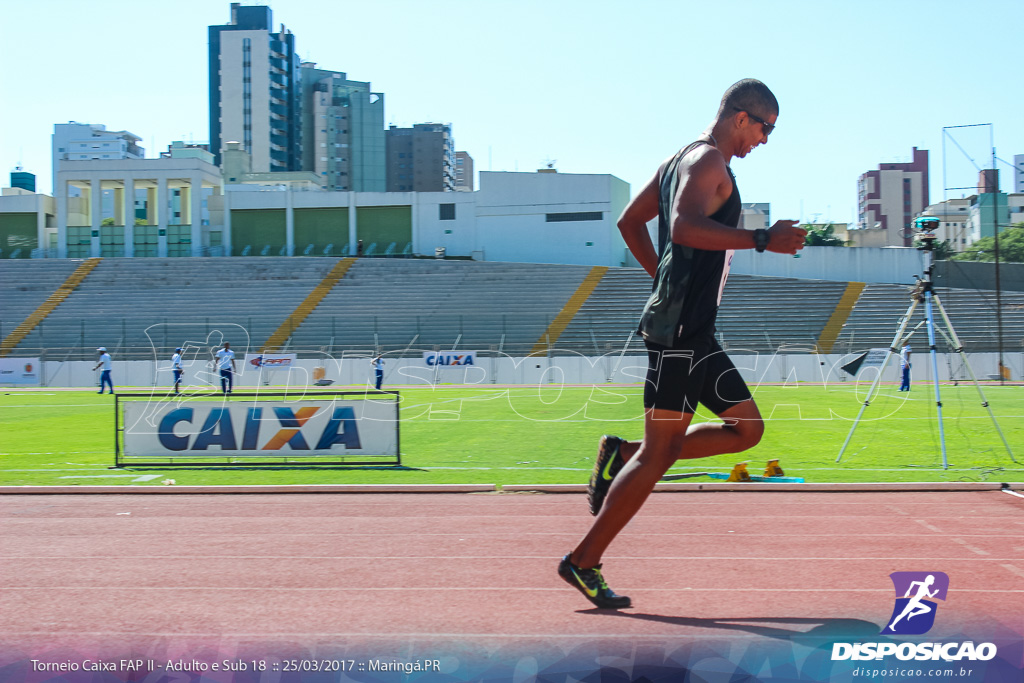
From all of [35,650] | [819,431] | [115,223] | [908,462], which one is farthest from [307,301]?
[35,650]

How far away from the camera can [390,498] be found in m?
7.08

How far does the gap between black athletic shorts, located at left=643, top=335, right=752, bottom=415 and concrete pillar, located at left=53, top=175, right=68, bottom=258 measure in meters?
63.1

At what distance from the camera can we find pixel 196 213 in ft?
190

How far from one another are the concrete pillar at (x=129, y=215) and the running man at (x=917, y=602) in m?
61.1

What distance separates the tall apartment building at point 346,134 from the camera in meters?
111


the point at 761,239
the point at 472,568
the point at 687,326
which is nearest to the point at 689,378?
the point at 687,326

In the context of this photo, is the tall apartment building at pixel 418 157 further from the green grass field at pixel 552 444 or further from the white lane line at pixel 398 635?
the white lane line at pixel 398 635

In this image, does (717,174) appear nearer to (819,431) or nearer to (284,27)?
(819,431)

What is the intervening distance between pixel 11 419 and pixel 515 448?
12.4m

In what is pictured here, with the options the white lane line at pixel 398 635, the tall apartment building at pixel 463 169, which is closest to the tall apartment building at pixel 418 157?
the tall apartment building at pixel 463 169

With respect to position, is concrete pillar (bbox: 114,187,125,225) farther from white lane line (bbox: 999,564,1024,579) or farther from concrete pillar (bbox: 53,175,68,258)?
white lane line (bbox: 999,564,1024,579)

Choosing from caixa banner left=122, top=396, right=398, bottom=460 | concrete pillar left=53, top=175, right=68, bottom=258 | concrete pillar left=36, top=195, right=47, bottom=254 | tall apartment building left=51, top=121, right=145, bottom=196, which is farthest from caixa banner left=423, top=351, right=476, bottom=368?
tall apartment building left=51, top=121, right=145, bottom=196

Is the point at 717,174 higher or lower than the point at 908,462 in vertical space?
higher

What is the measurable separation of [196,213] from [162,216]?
2.15 m
